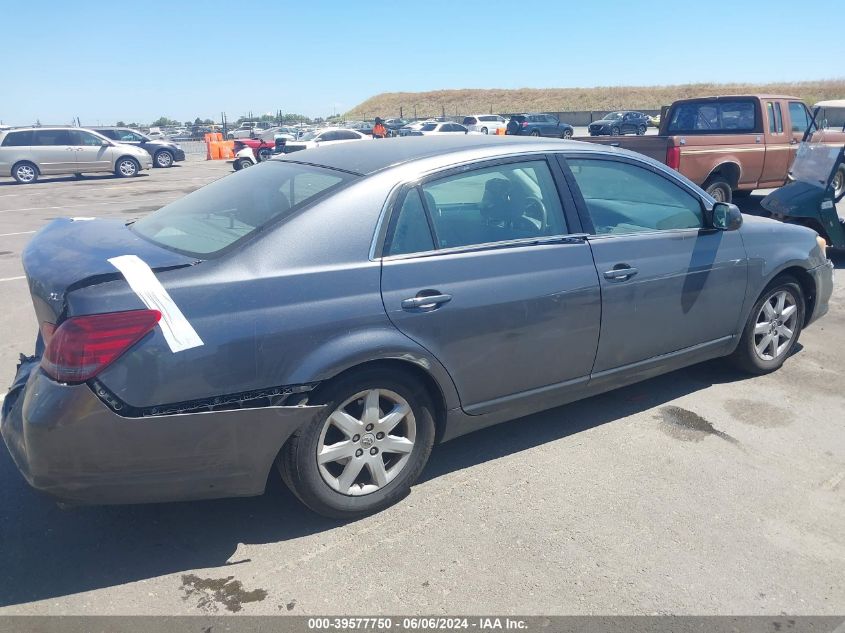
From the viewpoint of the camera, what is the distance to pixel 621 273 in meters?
3.88

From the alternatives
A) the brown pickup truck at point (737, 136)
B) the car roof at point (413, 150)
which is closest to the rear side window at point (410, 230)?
the car roof at point (413, 150)

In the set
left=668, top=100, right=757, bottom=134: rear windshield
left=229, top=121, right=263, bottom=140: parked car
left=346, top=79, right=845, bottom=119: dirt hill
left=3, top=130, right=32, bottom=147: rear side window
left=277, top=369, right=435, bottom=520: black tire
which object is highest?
left=346, top=79, right=845, bottom=119: dirt hill

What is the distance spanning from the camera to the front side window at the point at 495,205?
11.4 ft

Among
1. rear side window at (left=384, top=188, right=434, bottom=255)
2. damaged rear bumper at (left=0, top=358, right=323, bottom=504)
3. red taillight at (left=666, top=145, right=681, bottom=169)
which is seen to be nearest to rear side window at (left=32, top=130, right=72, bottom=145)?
red taillight at (left=666, top=145, right=681, bottom=169)

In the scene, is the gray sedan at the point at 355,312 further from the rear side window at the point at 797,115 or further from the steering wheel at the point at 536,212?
the rear side window at the point at 797,115

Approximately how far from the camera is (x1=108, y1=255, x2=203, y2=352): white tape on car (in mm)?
2689

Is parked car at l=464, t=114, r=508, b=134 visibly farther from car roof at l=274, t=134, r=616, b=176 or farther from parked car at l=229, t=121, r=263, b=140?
car roof at l=274, t=134, r=616, b=176

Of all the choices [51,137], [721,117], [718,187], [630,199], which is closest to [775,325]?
[630,199]

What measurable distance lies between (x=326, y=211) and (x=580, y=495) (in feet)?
6.07

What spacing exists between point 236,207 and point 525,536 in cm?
210

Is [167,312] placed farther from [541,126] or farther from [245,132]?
[245,132]

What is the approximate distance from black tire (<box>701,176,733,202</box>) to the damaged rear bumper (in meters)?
9.53

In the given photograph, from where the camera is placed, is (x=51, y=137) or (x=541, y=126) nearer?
(x=51, y=137)

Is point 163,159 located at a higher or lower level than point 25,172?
higher
